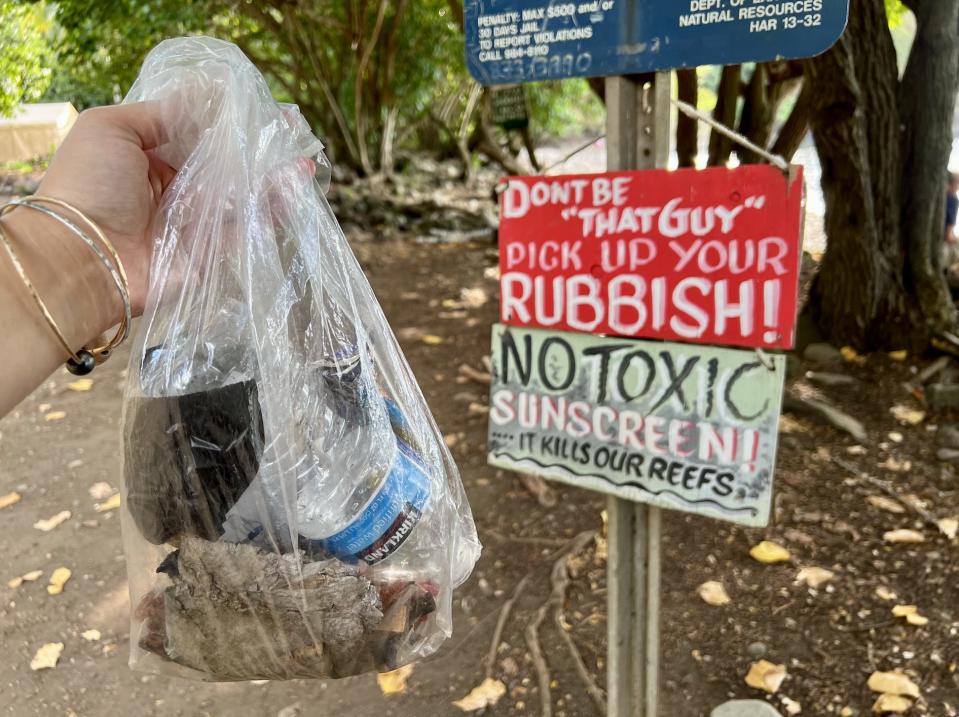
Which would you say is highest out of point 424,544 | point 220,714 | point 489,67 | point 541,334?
point 489,67

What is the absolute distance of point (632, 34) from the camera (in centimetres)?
138

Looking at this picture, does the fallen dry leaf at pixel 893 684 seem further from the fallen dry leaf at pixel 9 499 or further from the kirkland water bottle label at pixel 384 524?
the fallen dry leaf at pixel 9 499

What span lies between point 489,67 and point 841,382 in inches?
117

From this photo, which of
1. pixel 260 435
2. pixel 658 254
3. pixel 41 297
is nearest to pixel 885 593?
pixel 658 254

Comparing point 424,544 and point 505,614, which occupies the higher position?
point 424,544

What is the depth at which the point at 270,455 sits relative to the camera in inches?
37.8

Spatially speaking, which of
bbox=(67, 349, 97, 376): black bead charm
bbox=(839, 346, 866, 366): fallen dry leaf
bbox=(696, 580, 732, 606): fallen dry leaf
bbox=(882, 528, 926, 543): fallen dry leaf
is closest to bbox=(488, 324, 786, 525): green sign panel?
bbox=(67, 349, 97, 376): black bead charm

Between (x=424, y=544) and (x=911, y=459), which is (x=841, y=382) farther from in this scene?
(x=424, y=544)

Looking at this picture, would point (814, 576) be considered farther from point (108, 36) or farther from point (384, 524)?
point (108, 36)

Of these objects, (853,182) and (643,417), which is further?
(853,182)

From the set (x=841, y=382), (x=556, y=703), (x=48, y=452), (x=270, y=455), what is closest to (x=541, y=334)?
(x=270, y=455)

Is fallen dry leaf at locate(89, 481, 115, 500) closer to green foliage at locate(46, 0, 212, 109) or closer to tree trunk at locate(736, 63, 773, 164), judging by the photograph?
green foliage at locate(46, 0, 212, 109)

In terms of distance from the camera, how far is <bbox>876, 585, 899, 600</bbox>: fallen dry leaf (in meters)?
2.46

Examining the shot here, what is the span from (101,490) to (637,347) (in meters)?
2.71
